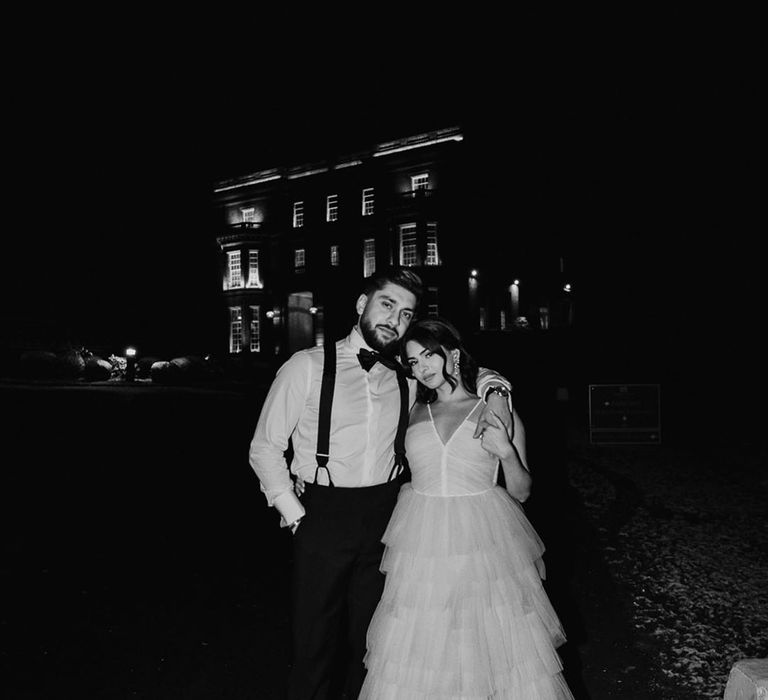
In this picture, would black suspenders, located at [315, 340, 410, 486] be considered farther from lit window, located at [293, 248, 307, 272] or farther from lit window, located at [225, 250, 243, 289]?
lit window, located at [225, 250, 243, 289]

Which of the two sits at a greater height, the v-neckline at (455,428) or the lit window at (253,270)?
the lit window at (253,270)

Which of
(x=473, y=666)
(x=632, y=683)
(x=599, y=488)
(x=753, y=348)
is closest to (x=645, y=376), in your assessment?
(x=753, y=348)

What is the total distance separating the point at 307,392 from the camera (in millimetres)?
2869

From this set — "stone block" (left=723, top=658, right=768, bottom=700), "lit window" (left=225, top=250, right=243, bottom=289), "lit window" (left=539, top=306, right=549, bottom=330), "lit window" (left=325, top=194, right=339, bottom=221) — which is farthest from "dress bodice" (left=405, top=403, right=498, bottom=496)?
"lit window" (left=539, top=306, right=549, bottom=330)

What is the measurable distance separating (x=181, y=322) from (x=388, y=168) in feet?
74.1

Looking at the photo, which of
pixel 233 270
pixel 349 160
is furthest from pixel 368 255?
pixel 233 270

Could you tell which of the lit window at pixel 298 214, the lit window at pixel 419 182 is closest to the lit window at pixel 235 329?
the lit window at pixel 298 214

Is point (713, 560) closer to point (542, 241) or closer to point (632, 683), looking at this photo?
point (632, 683)

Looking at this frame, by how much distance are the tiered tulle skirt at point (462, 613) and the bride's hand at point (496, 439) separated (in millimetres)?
302

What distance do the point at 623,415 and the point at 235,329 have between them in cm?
3675

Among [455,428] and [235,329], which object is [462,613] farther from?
[235,329]

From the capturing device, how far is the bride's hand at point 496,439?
261 cm

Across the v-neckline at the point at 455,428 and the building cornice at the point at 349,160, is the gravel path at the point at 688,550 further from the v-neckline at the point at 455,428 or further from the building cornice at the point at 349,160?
the building cornice at the point at 349,160

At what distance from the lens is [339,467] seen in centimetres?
282
